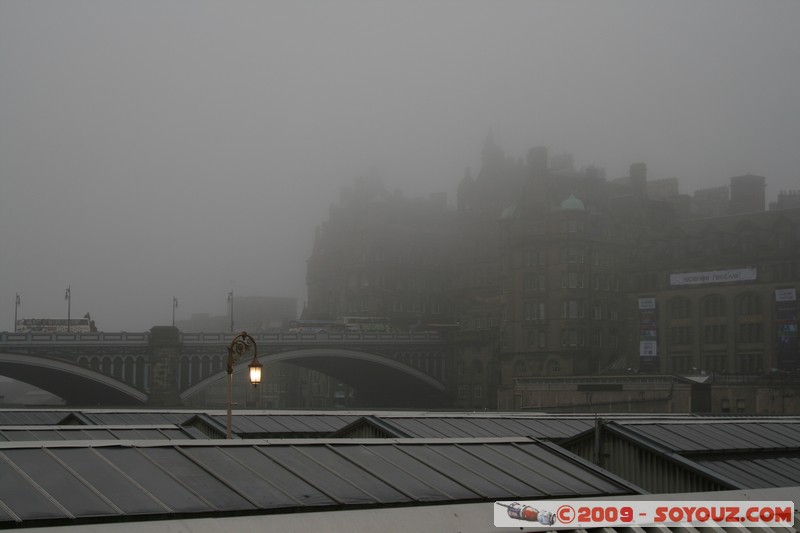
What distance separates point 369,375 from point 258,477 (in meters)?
127

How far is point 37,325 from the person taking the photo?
13788 cm

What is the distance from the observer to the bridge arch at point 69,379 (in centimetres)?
10662

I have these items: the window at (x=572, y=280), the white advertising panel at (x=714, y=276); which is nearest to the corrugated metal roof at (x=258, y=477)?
the white advertising panel at (x=714, y=276)

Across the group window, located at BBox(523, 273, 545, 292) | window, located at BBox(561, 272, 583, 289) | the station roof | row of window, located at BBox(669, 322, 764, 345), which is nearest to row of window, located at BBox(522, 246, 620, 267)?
window, located at BBox(523, 273, 545, 292)

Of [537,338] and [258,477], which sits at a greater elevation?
[537,338]

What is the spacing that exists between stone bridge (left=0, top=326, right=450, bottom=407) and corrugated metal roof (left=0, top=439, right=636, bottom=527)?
9007 cm

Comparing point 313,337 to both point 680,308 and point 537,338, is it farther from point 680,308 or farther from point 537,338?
point 680,308

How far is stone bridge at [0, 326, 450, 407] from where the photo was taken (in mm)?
108875

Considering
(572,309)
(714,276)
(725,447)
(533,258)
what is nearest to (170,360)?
(533,258)

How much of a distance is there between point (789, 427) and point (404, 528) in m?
23.2

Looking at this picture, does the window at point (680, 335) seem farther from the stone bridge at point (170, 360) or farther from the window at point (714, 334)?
the stone bridge at point (170, 360)

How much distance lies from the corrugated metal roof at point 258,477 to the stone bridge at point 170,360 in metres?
90.1

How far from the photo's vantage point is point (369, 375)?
14588 centimetres

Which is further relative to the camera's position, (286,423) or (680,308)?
(680,308)
